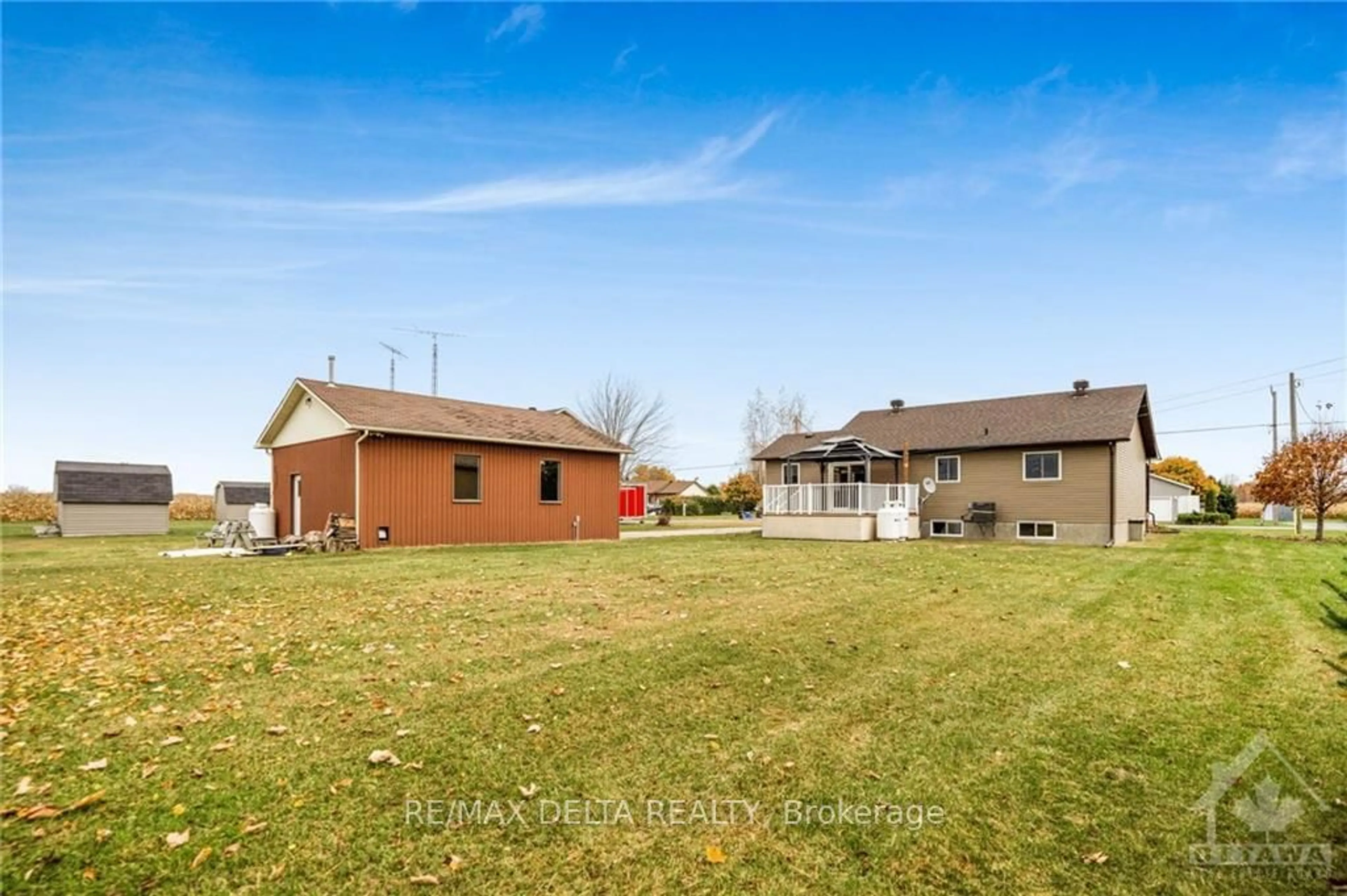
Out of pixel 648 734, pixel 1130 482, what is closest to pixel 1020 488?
pixel 1130 482

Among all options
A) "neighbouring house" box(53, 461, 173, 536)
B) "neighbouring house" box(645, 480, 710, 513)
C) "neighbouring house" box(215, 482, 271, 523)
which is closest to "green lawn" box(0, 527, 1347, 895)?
"neighbouring house" box(53, 461, 173, 536)

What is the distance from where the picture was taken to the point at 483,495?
19078mm

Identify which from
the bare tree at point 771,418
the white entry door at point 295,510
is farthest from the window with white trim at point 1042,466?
the bare tree at point 771,418

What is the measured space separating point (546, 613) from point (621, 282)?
1802 cm

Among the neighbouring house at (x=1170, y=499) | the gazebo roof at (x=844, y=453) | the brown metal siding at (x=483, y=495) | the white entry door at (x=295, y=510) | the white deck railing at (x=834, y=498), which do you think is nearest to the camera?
the brown metal siding at (x=483, y=495)

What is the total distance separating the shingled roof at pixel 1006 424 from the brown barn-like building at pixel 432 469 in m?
8.14

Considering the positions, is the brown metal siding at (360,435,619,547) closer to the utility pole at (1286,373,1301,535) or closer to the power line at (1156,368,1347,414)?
the utility pole at (1286,373,1301,535)

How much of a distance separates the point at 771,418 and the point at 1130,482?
32.7 meters

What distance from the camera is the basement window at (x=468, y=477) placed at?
1858cm

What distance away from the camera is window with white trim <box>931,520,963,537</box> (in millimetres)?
22500

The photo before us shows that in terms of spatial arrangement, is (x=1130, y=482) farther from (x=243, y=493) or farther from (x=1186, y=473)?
(x=243, y=493)

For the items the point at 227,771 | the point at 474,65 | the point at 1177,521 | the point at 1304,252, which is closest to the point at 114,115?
the point at 474,65

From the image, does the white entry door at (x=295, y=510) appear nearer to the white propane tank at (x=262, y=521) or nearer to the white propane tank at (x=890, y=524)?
the white propane tank at (x=262, y=521)

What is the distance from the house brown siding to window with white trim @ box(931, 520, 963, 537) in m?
4.51
